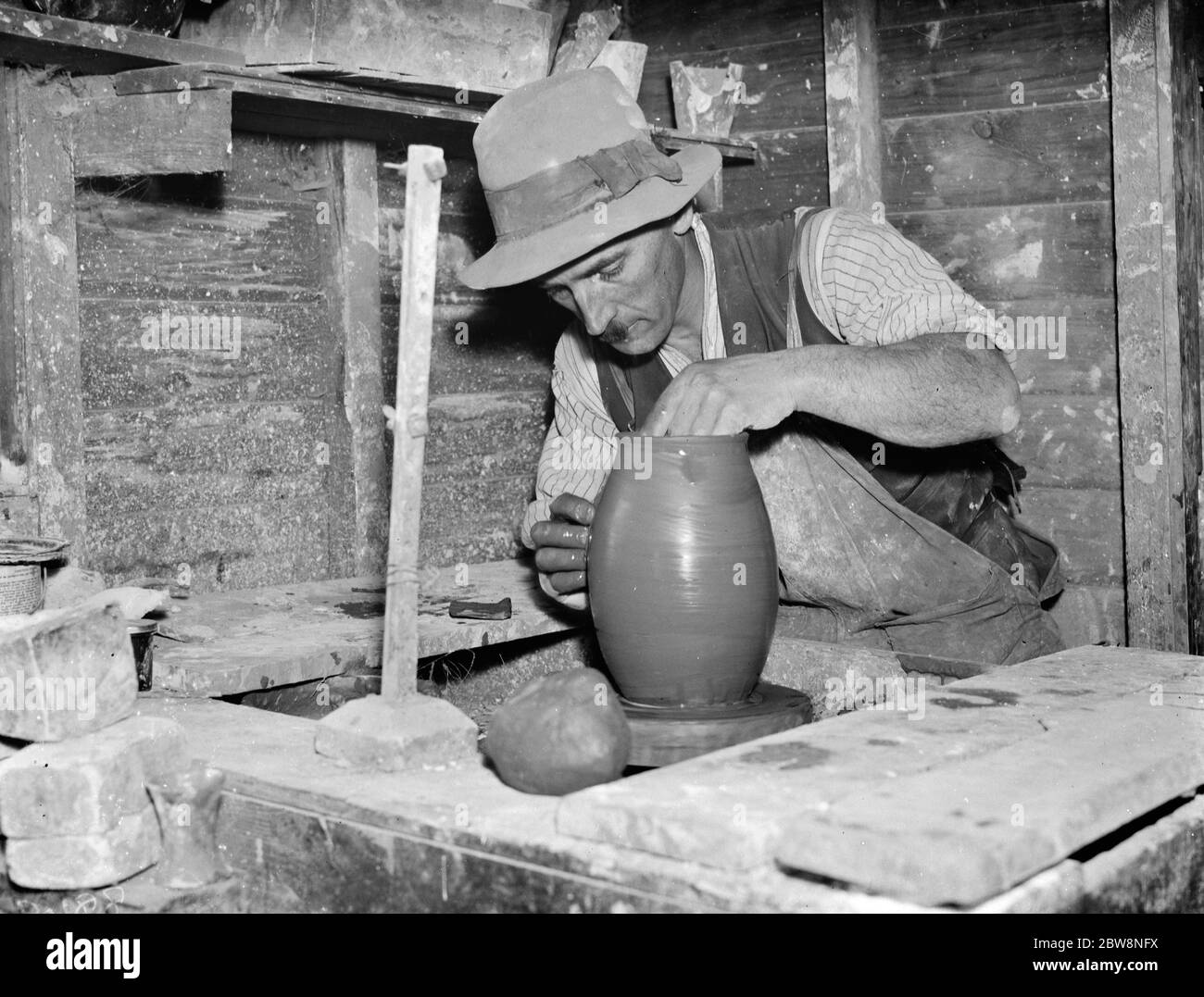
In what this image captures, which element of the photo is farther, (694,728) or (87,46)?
(87,46)

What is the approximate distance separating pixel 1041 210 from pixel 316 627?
2.41 meters

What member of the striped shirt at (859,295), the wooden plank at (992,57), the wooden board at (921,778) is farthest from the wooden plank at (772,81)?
the wooden board at (921,778)

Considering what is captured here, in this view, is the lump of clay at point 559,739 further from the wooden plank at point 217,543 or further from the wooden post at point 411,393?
A: the wooden plank at point 217,543

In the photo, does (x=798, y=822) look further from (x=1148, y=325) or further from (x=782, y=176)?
(x=782, y=176)

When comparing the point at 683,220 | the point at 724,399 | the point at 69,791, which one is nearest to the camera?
the point at 69,791

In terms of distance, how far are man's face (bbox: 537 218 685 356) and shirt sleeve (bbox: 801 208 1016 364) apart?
368 millimetres

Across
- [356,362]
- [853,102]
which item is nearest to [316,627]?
[356,362]

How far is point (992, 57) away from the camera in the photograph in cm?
416

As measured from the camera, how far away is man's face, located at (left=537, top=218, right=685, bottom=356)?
3.28 m

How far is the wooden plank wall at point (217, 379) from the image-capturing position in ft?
12.4

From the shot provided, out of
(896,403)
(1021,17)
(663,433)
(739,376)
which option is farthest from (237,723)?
(1021,17)

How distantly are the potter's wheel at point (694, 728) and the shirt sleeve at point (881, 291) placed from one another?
1025 mm

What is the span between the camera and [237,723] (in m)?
2.77

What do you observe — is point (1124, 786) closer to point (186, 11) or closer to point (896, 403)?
point (896, 403)
